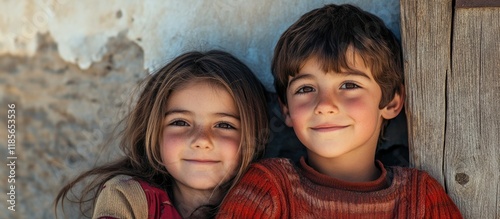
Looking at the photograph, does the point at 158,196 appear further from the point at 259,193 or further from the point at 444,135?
the point at 444,135

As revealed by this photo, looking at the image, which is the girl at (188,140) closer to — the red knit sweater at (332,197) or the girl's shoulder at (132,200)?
the girl's shoulder at (132,200)

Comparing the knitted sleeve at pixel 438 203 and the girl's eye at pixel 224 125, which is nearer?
the knitted sleeve at pixel 438 203

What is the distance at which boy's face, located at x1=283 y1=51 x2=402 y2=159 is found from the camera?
2.64 m

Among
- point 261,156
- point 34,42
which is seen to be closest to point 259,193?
point 261,156

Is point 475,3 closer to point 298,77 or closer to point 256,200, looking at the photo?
point 298,77

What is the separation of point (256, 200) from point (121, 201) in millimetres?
491

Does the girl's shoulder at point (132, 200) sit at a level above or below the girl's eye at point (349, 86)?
below

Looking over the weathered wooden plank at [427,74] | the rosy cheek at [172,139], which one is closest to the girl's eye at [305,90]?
the weathered wooden plank at [427,74]

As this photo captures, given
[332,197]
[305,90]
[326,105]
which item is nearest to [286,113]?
[305,90]

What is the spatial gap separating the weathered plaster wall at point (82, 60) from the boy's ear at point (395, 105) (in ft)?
1.63

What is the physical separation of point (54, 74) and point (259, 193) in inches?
45.1

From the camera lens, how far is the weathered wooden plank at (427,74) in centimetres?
268

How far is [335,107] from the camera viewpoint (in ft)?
8.60

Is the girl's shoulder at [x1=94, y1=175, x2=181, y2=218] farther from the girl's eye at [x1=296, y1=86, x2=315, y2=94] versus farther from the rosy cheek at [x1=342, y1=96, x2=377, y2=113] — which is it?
the rosy cheek at [x1=342, y1=96, x2=377, y2=113]
